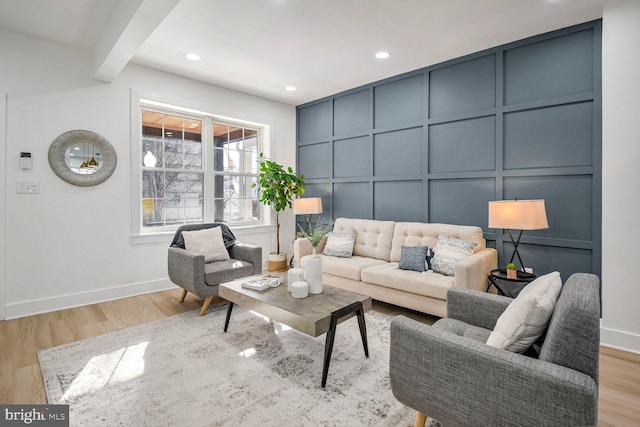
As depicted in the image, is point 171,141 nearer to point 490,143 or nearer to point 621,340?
point 490,143

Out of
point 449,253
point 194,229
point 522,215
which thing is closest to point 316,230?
point 194,229

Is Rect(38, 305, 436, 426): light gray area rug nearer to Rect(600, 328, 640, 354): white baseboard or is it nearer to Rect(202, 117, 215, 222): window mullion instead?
Rect(600, 328, 640, 354): white baseboard

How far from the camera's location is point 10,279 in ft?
10.4

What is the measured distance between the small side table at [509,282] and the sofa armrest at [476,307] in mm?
927

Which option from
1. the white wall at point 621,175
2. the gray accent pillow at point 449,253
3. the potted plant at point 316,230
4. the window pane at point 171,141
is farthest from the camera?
the potted plant at point 316,230

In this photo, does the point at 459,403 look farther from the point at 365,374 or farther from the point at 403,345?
the point at 365,374

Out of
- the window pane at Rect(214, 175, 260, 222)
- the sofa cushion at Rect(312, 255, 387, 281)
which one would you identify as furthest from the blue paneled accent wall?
the window pane at Rect(214, 175, 260, 222)

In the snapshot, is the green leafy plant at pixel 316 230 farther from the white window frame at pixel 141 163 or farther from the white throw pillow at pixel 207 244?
the white throw pillow at pixel 207 244

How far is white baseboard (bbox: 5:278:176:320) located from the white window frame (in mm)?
552

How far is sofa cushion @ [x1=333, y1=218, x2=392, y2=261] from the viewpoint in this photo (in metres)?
3.96

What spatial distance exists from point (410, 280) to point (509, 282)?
0.82 meters

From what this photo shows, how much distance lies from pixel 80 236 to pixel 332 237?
113 inches

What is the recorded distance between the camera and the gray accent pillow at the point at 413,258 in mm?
3295

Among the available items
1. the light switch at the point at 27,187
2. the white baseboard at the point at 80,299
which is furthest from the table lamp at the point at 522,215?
the light switch at the point at 27,187
